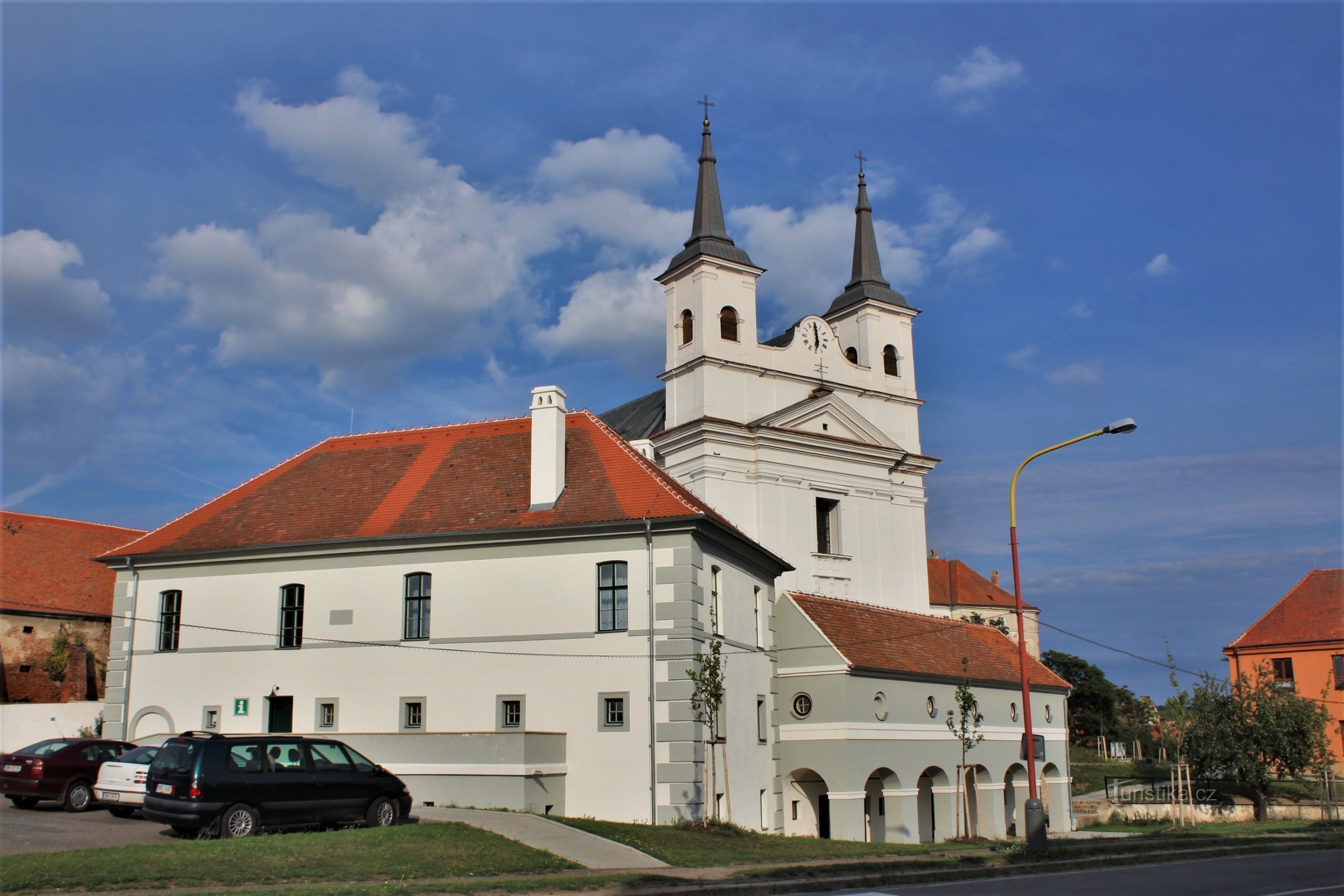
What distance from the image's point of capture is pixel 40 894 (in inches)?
521

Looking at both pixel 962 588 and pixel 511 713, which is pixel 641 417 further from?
pixel 962 588

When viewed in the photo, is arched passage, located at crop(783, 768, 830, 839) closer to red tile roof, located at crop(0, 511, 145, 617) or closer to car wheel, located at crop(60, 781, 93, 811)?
car wheel, located at crop(60, 781, 93, 811)

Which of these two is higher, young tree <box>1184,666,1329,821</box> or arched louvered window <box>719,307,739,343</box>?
arched louvered window <box>719,307,739,343</box>

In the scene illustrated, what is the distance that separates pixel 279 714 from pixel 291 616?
2.52m

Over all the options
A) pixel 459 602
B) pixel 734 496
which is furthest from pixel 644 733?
pixel 734 496

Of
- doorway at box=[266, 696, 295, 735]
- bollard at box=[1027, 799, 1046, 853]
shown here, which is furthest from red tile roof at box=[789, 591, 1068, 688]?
doorway at box=[266, 696, 295, 735]

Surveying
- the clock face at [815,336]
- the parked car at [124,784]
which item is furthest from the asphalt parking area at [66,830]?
the clock face at [815,336]

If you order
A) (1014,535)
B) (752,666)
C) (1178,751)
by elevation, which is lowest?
(1178,751)

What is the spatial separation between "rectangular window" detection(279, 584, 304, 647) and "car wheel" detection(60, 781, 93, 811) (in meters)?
7.93

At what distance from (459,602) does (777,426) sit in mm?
20987

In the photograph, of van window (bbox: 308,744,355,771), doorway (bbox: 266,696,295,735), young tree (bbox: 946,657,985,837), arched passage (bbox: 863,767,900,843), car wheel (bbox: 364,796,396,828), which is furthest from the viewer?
young tree (bbox: 946,657,985,837)

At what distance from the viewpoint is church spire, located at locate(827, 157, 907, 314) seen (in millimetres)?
53594

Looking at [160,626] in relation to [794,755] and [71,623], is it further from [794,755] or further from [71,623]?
[794,755]

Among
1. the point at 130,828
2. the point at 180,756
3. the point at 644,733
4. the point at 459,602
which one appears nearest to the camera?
the point at 180,756
